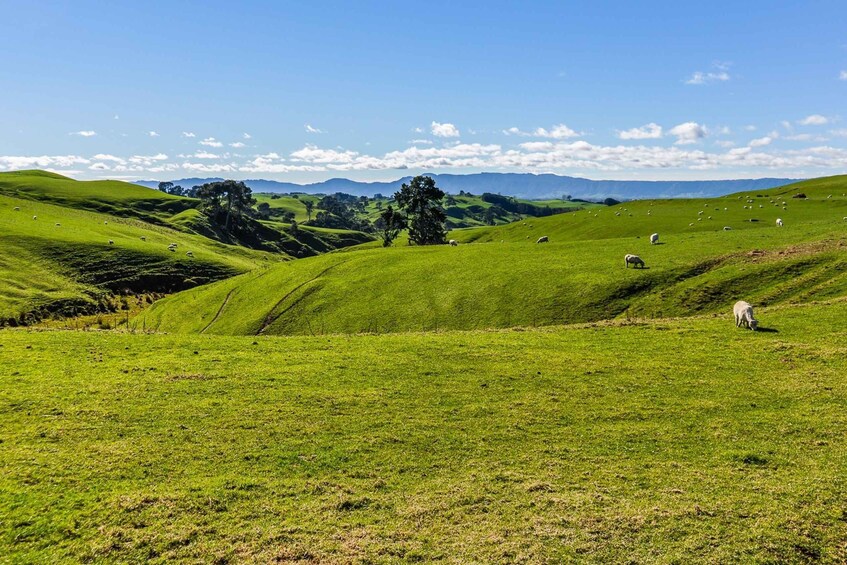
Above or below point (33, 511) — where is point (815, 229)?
above

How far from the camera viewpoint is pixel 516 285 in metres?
45.4

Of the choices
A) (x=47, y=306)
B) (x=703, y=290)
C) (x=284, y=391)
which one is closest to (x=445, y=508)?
(x=284, y=391)

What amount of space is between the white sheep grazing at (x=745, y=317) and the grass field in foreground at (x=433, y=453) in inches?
37.7

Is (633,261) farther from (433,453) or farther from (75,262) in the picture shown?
(75,262)

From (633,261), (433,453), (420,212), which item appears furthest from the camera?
(420,212)

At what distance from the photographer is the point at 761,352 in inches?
939

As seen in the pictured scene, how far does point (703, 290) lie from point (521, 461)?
1183 inches

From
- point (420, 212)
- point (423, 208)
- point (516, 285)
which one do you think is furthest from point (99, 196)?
point (516, 285)

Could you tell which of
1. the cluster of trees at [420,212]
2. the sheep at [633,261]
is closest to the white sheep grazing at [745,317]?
the sheep at [633,261]

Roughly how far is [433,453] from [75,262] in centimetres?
8475

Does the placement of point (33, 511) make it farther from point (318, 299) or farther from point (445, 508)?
point (318, 299)

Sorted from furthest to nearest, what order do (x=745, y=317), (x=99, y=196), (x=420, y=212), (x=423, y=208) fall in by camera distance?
(x=99, y=196) < (x=420, y=212) < (x=423, y=208) < (x=745, y=317)

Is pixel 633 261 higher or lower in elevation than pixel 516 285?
higher

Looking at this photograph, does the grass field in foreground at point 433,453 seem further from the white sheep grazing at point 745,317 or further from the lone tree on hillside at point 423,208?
the lone tree on hillside at point 423,208
